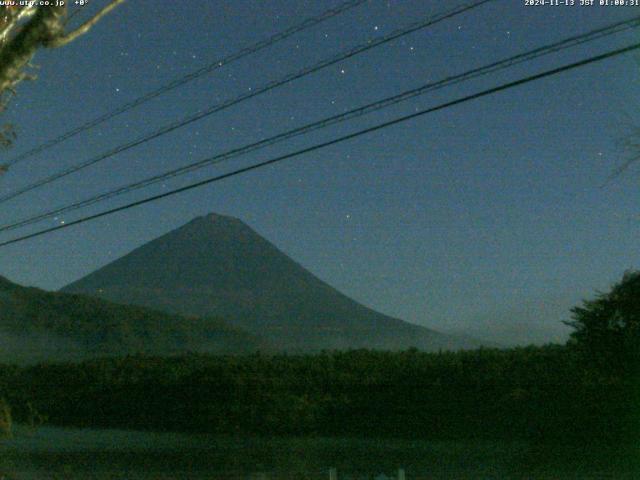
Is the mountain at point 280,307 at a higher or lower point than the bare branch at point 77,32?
higher

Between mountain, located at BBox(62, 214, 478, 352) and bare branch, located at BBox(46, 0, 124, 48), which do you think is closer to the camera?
bare branch, located at BBox(46, 0, 124, 48)

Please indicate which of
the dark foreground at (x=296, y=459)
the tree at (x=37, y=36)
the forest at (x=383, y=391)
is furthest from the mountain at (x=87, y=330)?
the tree at (x=37, y=36)

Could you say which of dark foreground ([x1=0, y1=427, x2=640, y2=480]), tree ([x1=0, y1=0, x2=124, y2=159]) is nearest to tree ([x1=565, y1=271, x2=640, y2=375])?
dark foreground ([x1=0, y1=427, x2=640, y2=480])

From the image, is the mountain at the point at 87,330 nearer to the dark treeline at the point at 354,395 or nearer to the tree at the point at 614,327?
the dark treeline at the point at 354,395

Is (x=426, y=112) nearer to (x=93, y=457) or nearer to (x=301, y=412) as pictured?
(x=93, y=457)

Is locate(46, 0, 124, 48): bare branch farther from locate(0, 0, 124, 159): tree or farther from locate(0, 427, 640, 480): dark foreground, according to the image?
locate(0, 427, 640, 480): dark foreground
